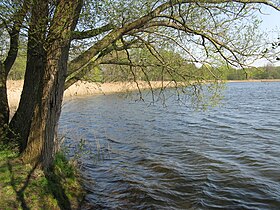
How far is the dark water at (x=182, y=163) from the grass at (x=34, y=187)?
0.60 meters

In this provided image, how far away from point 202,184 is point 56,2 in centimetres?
611

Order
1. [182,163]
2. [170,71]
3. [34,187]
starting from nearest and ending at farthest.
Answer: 1. [34,187]
2. [170,71]
3. [182,163]

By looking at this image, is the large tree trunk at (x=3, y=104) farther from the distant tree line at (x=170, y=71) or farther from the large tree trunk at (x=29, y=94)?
the distant tree line at (x=170, y=71)

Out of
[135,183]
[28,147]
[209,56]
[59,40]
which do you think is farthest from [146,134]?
[59,40]

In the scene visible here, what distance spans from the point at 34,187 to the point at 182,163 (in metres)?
5.68

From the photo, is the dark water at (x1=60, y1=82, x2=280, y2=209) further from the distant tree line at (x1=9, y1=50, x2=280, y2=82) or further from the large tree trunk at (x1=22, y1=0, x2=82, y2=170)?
the distant tree line at (x1=9, y1=50, x2=280, y2=82)

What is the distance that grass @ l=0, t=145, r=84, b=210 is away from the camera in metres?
4.97

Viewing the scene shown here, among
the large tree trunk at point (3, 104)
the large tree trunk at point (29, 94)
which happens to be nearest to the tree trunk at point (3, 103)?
the large tree trunk at point (3, 104)

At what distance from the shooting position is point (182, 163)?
386 inches

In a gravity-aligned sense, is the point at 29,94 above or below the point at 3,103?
above

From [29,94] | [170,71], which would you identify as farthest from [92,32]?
[170,71]

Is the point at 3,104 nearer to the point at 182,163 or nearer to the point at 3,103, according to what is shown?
the point at 3,103

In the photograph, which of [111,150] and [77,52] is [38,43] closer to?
[77,52]

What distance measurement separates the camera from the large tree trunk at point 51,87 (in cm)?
505
